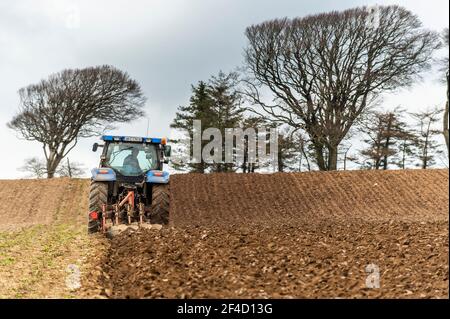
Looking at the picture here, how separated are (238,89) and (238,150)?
5.66 metres

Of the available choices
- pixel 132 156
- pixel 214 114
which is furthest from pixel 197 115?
pixel 132 156

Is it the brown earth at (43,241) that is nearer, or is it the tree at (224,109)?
the brown earth at (43,241)

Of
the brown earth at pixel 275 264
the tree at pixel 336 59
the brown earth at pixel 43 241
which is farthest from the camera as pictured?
the tree at pixel 336 59

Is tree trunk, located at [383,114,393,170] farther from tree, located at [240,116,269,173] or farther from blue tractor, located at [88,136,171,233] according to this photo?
blue tractor, located at [88,136,171,233]

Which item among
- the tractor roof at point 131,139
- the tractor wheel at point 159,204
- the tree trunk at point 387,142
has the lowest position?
the tractor wheel at point 159,204

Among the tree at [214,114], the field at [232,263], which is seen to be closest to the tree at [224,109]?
the tree at [214,114]

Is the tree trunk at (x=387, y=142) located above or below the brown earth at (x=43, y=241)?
above

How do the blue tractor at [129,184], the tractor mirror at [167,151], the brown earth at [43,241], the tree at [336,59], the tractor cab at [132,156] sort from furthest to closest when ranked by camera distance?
the tree at [336,59] < the tractor cab at [132,156] < the tractor mirror at [167,151] < the blue tractor at [129,184] < the brown earth at [43,241]

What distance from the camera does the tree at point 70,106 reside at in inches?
1230

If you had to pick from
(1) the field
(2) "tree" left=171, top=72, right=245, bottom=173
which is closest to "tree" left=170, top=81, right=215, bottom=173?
(2) "tree" left=171, top=72, right=245, bottom=173

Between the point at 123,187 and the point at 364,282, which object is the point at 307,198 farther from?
the point at 364,282

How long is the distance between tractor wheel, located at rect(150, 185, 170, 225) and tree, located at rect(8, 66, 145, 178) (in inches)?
791

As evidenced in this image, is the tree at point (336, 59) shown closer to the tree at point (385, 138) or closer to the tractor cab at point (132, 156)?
the tree at point (385, 138)

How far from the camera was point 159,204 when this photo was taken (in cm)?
1259
